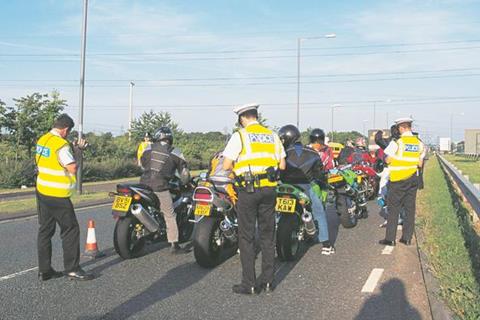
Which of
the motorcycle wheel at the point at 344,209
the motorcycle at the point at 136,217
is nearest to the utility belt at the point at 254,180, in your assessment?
the motorcycle at the point at 136,217

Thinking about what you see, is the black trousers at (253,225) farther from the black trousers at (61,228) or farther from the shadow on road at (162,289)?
the black trousers at (61,228)

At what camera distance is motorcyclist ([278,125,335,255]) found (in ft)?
25.5

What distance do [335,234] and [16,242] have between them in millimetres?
5329

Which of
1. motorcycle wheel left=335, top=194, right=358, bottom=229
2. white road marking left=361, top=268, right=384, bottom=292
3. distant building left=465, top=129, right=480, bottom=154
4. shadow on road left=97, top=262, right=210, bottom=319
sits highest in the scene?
distant building left=465, top=129, right=480, bottom=154

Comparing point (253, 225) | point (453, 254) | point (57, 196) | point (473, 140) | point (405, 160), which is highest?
point (473, 140)

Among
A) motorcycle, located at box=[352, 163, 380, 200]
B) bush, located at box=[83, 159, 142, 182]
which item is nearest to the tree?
bush, located at box=[83, 159, 142, 182]

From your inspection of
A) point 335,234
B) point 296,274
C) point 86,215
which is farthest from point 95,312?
point 86,215

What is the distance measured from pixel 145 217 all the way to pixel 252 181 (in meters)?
2.30

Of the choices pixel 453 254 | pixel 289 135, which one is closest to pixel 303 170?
pixel 289 135

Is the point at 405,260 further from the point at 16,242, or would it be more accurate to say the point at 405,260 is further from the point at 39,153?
the point at 16,242

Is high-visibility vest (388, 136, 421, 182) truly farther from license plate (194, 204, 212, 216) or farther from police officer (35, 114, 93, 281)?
police officer (35, 114, 93, 281)

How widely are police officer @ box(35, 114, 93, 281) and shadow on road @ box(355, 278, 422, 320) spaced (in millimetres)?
3164

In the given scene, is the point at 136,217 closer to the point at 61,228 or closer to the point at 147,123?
the point at 61,228

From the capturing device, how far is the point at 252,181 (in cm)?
557
